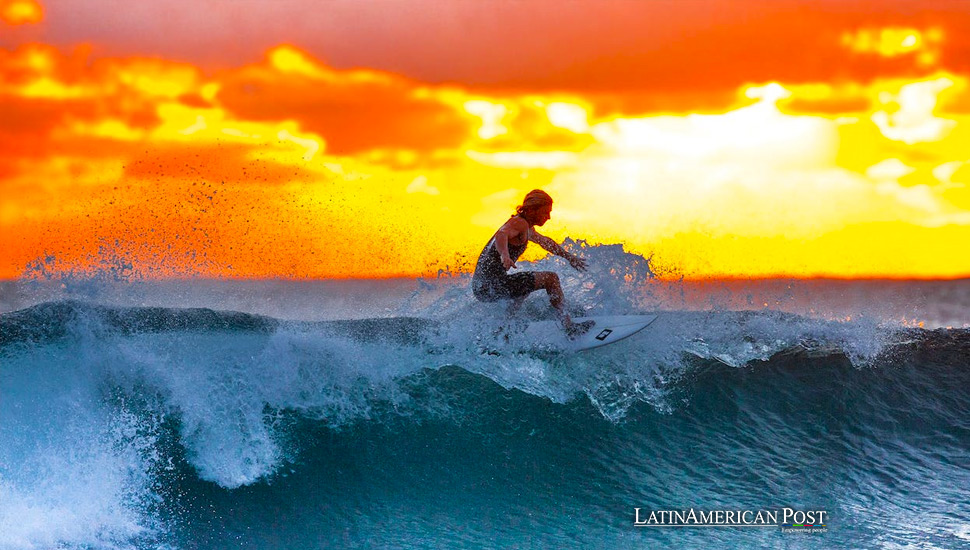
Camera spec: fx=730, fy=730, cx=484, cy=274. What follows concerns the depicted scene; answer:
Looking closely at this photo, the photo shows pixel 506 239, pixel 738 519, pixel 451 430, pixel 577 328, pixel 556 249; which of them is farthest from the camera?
pixel 577 328

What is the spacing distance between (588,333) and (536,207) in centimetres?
135

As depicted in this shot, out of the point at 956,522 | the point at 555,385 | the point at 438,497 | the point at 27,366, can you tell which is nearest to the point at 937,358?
the point at 956,522

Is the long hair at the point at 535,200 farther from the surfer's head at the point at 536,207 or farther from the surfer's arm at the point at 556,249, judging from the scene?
the surfer's arm at the point at 556,249

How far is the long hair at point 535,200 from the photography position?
6.54m

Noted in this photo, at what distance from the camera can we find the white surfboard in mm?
6965

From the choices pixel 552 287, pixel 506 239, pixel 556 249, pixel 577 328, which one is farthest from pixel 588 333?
pixel 506 239

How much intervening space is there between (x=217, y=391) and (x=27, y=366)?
193cm

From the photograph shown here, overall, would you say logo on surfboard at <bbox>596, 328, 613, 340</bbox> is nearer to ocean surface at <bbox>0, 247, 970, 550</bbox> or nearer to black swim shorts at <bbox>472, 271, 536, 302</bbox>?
ocean surface at <bbox>0, 247, 970, 550</bbox>

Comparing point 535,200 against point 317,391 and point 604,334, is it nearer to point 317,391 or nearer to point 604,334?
point 604,334

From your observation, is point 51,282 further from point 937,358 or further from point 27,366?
point 937,358

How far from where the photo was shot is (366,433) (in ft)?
21.1

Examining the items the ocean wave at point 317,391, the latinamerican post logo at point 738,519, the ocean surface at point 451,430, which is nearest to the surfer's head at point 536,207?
the ocean surface at point 451,430

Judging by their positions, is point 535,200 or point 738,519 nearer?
point 738,519

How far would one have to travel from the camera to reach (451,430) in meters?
6.62
